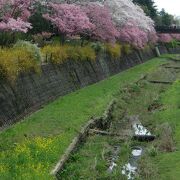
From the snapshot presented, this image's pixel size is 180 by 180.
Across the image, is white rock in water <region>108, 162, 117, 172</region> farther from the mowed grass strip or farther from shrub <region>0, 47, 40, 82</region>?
shrub <region>0, 47, 40, 82</region>

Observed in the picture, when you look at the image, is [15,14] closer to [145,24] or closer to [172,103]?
[172,103]

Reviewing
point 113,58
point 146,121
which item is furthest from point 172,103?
point 113,58

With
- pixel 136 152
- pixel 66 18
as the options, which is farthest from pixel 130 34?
pixel 136 152

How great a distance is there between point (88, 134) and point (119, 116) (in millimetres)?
5140

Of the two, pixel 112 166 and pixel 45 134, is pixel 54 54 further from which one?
pixel 112 166

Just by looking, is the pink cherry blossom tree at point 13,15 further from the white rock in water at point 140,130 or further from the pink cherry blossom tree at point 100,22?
the pink cherry blossom tree at point 100,22

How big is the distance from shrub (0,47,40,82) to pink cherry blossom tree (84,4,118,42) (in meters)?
13.3

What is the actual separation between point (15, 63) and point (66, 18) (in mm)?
10473

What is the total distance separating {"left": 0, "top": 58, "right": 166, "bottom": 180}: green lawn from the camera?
1337 centimetres

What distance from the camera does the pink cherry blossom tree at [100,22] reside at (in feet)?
122

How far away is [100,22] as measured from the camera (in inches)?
1484

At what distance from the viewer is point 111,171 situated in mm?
15250

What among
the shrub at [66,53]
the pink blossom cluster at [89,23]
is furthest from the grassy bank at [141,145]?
the pink blossom cluster at [89,23]

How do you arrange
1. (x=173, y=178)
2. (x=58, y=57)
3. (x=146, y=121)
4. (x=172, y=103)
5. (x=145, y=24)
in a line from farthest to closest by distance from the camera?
(x=145, y=24)
(x=58, y=57)
(x=172, y=103)
(x=146, y=121)
(x=173, y=178)
